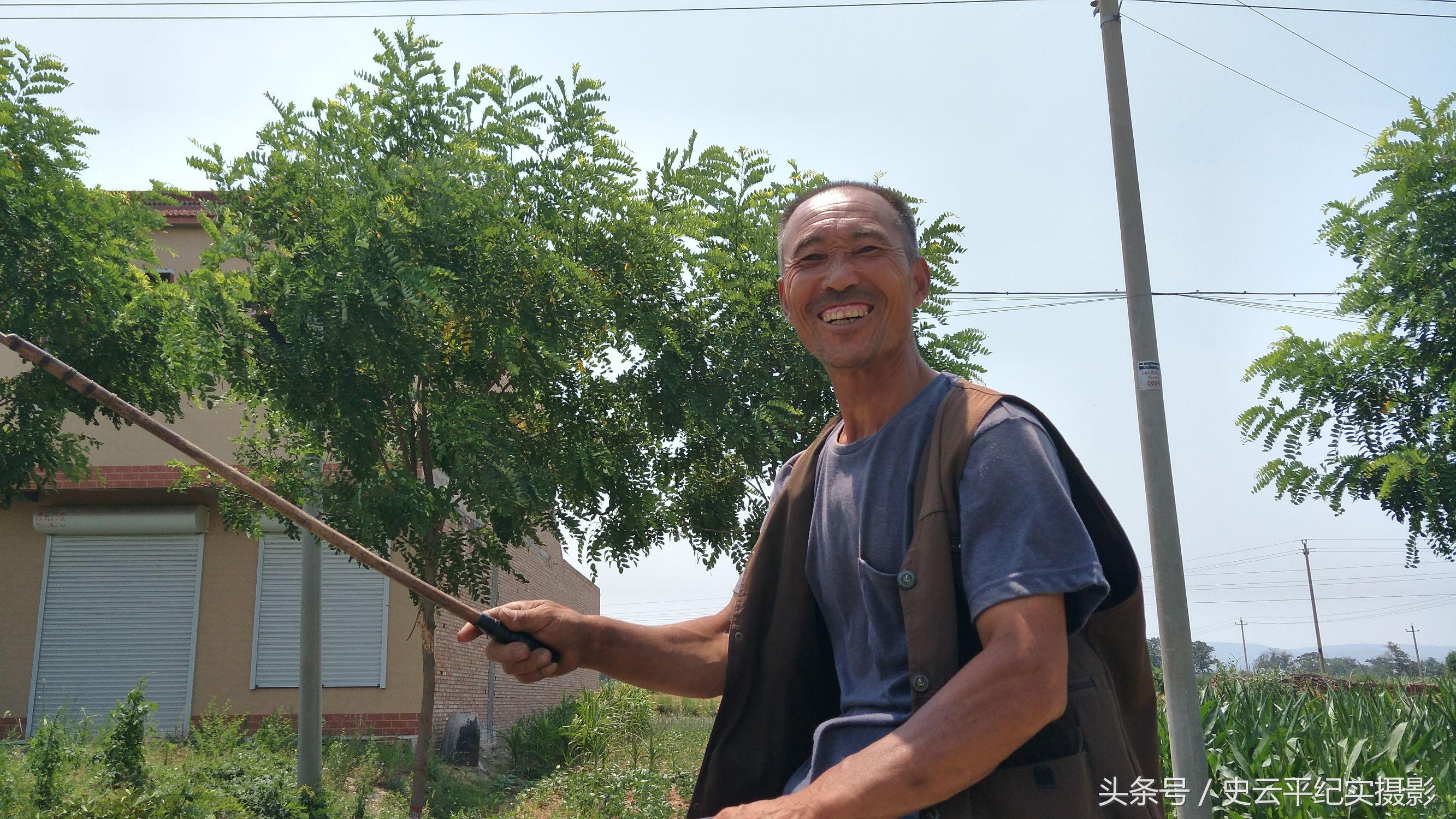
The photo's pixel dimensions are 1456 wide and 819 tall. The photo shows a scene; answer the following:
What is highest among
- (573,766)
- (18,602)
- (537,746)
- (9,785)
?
(18,602)

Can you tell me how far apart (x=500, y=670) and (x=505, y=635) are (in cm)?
1721

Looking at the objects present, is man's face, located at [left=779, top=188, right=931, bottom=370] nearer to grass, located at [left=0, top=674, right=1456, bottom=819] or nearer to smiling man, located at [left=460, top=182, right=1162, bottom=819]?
smiling man, located at [left=460, top=182, right=1162, bottom=819]

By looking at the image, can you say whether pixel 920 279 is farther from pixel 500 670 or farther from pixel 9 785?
pixel 500 670

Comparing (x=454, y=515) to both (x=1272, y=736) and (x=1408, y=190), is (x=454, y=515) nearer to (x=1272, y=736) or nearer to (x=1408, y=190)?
(x=1272, y=736)

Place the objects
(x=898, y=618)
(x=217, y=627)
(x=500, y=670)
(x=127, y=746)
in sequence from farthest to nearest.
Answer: (x=500, y=670) < (x=217, y=627) < (x=127, y=746) < (x=898, y=618)

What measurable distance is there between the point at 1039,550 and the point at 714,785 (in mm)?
863

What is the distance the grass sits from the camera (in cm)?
697

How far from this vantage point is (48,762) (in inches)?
314

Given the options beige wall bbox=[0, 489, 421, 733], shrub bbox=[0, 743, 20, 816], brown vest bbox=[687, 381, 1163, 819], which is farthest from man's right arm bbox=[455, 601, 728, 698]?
beige wall bbox=[0, 489, 421, 733]

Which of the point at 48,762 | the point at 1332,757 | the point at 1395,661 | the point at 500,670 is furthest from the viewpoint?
the point at 1395,661

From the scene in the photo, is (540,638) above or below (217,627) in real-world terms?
below

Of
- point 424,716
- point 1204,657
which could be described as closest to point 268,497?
point 424,716

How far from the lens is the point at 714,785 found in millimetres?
2070

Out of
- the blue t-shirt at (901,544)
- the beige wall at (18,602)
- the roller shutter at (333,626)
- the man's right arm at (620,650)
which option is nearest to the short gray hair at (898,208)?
the blue t-shirt at (901,544)
